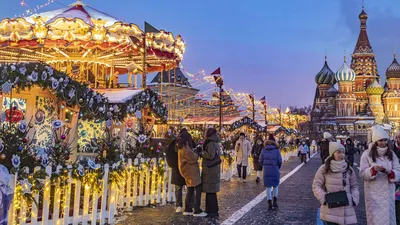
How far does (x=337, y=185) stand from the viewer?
5695 millimetres

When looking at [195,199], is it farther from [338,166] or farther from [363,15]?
[363,15]

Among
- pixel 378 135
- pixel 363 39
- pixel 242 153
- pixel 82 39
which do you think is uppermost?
pixel 363 39

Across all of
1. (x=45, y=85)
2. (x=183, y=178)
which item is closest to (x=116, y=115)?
(x=45, y=85)

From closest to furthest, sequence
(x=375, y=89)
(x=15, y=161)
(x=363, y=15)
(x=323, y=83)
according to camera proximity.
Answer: (x=15, y=161), (x=375, y=89), (x=323, y=83), (x=363, y=15)

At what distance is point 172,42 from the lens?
20.7 m

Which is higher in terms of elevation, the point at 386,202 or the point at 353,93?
the point at 353,93

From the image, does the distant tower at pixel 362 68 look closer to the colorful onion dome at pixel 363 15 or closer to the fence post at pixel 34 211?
the colorful onion dome at pixel 363 15

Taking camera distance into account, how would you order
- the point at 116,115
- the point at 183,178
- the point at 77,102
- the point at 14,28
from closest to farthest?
the point at 183,178 → the point at 77,102 → the point at 116,115 → the point at 14,28

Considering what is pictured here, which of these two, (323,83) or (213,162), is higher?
(323,83)

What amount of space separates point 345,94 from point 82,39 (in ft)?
298

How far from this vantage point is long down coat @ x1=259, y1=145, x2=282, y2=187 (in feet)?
33.3

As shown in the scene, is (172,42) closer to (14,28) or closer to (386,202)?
(14,28)

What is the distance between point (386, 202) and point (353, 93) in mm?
102919

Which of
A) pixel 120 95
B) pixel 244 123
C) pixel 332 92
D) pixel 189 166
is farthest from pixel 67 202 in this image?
pixel 332 92
